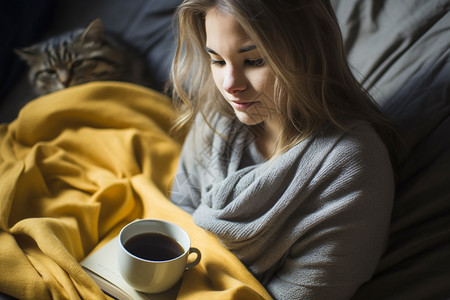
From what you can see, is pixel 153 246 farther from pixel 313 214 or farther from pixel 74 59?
pixel 74 59

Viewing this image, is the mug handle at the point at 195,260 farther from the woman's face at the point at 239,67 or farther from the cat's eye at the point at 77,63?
the cat's eye at the point at 77,63

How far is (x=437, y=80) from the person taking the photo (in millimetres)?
867

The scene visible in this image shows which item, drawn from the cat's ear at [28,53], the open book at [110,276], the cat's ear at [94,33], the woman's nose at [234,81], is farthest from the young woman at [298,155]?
the cat's ear at [28,53]

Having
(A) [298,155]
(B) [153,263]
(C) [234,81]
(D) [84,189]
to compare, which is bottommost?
(D) [84,189]

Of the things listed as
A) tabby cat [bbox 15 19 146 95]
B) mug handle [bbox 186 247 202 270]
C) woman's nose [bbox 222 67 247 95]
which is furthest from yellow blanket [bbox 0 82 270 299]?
woman's nose [bbox 222 67 247 95]

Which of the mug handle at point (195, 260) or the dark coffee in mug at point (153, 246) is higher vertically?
the dark coffee in mug at point (153, 246)

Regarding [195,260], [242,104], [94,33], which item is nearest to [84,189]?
[195,260]

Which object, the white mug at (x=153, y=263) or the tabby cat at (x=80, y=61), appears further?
the tabby cat at (x=80, y=61)

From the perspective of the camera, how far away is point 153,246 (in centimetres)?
78

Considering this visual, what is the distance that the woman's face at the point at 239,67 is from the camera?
70cm

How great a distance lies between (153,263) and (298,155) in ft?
1.06

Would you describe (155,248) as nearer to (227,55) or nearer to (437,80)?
(227,55)

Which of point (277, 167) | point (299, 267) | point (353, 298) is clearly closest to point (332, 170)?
point (277, 167)

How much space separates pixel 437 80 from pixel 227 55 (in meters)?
0.46
